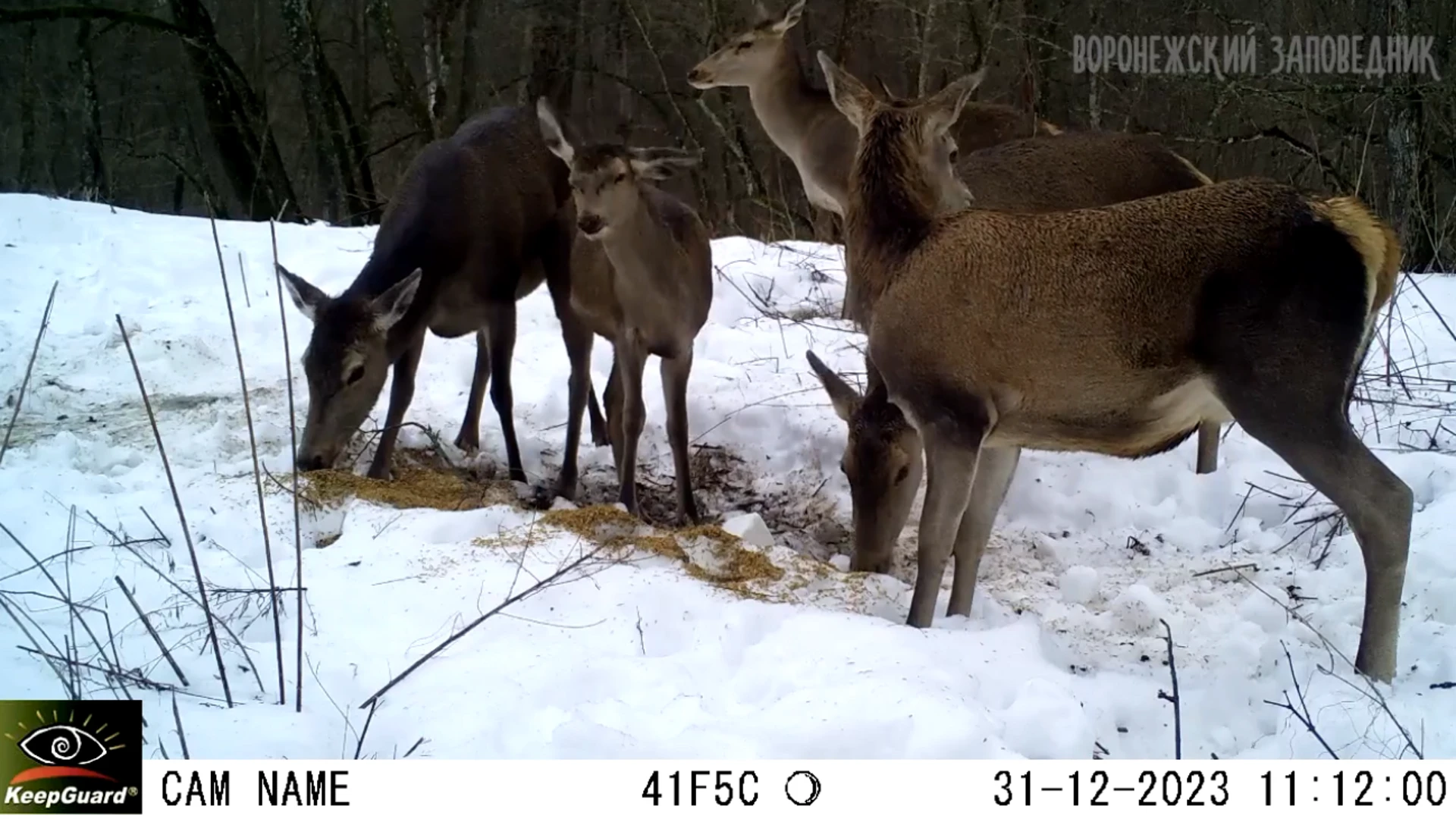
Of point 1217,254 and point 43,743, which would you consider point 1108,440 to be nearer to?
point 1217,254

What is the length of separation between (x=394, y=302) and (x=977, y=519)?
3.20 meters

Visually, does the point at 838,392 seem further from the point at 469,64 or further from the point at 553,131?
the point at 469,64

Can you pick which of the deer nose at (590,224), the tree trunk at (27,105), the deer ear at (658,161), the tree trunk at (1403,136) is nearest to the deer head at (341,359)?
the deer nose at (590,224)

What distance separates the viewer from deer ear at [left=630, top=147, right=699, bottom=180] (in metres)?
6.23

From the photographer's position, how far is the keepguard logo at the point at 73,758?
8.88 ft

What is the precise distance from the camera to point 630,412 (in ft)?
21.0

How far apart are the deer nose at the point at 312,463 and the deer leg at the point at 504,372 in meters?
1.13

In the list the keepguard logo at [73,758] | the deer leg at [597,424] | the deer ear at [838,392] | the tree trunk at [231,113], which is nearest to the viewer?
the keepguard logo at [73,758]

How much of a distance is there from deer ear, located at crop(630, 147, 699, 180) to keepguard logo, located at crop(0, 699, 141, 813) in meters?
4.15

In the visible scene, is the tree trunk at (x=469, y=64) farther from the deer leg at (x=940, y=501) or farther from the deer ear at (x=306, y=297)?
the deer leg at (x=940, y=501)

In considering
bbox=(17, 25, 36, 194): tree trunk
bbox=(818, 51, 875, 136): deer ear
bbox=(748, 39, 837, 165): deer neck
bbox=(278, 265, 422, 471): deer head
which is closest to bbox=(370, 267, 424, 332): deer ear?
bbox=(278, 265, 422, 471): deer head

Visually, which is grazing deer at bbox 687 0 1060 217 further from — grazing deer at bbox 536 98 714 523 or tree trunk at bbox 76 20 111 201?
tree trunk at bbox 76 20 111 201

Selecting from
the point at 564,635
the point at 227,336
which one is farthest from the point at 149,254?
the point at 564,635

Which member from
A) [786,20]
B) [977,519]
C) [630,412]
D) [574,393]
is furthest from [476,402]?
[786,20]
